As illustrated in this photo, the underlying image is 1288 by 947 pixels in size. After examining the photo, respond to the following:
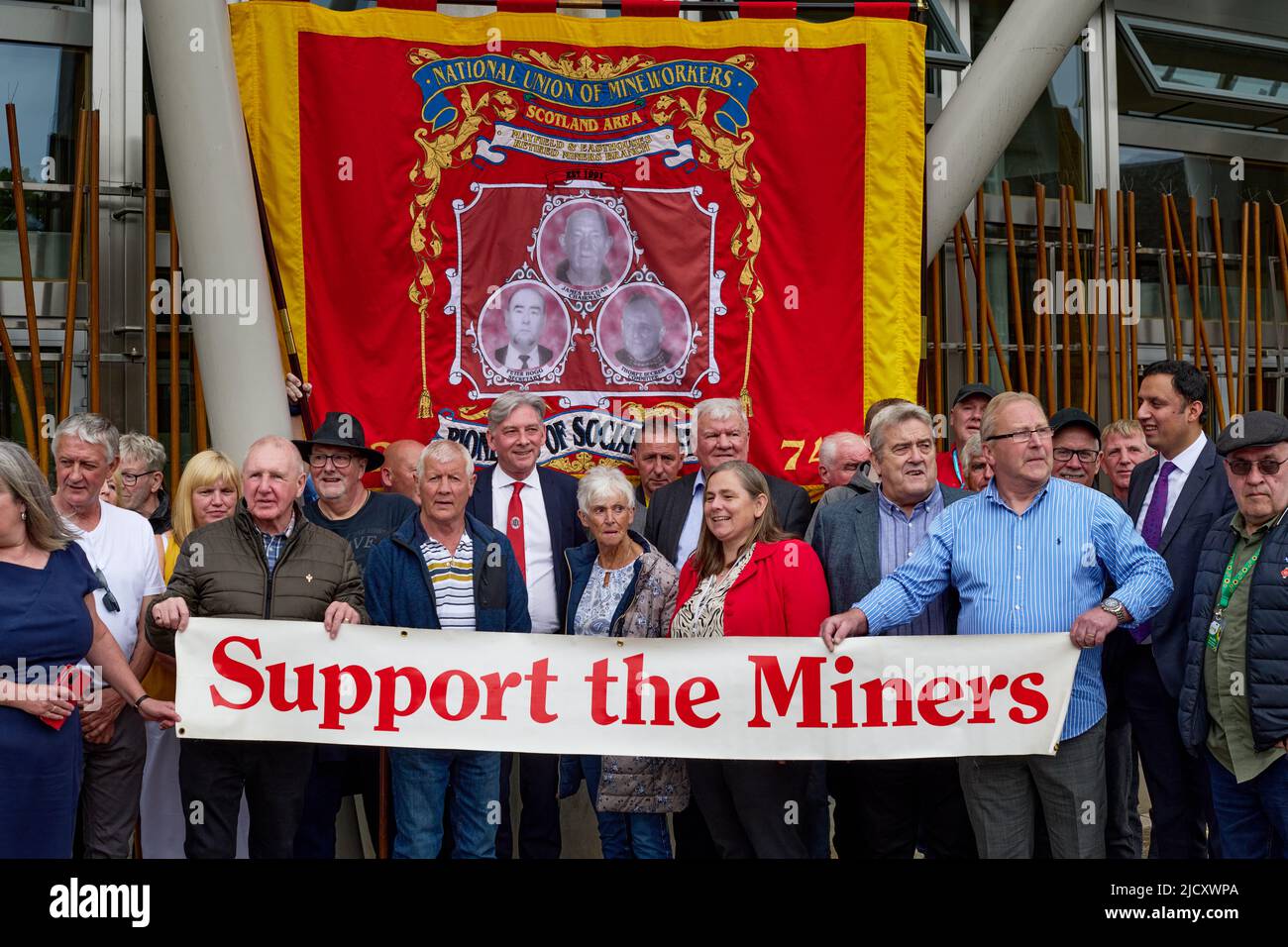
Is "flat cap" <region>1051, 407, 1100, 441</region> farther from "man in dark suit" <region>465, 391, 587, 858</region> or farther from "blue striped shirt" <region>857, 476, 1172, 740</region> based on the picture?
"man in dark suit" <region>465, 391, 587, 858</region>

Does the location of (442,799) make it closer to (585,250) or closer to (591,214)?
(585,250)

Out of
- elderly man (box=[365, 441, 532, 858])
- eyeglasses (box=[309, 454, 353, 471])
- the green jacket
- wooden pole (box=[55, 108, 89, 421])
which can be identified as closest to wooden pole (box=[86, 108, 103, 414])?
wooden pole (box=[55, 108, 89, 421])

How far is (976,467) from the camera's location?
5453mm

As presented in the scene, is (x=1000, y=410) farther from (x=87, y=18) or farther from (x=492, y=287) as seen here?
(x=87, y=18)

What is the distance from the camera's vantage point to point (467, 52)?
6312 millimetres

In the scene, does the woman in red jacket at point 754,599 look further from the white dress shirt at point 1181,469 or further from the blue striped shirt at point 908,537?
the white dress shirt at point 1181,469

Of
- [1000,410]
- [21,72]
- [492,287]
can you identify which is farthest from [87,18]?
[1000,410]

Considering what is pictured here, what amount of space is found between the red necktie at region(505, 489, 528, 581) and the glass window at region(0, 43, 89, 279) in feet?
11.0

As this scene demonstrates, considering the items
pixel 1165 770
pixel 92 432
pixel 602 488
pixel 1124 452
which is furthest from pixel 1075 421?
pixel 92 432

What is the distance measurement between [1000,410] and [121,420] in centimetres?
495

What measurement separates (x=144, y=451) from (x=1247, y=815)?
14.3ft

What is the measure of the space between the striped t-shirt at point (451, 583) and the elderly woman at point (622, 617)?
40cm

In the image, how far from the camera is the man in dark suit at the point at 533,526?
4.84 metres

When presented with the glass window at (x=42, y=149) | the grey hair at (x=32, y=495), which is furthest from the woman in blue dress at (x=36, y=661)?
the glass window at (x=42, y=149)
